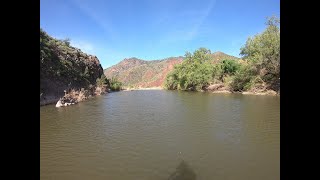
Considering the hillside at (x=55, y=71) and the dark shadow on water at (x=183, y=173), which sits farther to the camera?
the hillside at (x=55, y=71)

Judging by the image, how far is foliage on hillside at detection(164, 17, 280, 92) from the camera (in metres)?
36.8

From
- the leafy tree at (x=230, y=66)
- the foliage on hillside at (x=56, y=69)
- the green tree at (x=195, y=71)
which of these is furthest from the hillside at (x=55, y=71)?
the leafy tree at (x=230, y=66)

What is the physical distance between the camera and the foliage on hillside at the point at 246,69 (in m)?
36.8

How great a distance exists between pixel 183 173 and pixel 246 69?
4041 cm

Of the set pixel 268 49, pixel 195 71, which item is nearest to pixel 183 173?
pixel 268 49

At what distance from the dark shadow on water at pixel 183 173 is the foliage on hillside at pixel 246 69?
31665 mm

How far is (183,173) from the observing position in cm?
782

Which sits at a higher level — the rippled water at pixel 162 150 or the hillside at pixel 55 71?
the hillside at pixel 55 71

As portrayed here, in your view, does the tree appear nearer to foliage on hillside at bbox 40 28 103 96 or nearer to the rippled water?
the rippled water

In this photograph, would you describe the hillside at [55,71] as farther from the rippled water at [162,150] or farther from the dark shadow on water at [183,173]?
the dark shadow on water at [183,173]
